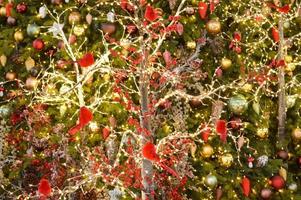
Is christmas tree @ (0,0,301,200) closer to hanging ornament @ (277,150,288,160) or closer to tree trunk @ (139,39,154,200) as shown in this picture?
hanging ornament @ (277,150,288,160)

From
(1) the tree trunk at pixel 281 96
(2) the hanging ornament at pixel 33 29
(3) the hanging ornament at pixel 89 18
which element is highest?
(3) the hanging ornament at pixel 89 18

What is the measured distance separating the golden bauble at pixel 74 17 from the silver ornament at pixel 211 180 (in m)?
3.20

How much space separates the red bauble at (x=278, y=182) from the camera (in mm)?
7090

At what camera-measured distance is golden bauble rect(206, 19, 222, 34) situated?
7.25 metres

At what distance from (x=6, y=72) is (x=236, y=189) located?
4.27 m

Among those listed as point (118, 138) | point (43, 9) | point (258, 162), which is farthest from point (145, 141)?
point (43, 9)

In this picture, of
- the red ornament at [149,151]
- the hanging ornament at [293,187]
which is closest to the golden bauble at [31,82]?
the red ornament at [149,151]

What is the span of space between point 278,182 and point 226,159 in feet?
2.87

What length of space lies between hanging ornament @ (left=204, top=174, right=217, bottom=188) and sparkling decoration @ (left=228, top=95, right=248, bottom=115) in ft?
3.55

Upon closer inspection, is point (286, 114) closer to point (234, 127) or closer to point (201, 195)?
point (234, 127)

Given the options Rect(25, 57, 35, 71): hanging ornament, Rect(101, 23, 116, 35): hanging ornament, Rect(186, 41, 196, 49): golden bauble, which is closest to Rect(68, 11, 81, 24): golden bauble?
Rect(101, 23, 116, 35): hanging ornament

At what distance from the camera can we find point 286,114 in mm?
7852

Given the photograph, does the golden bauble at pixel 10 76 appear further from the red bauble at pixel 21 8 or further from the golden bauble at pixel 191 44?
the golden bauble at pixel 191 44

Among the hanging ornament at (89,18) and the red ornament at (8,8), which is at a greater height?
the red ornament at (8,8)
